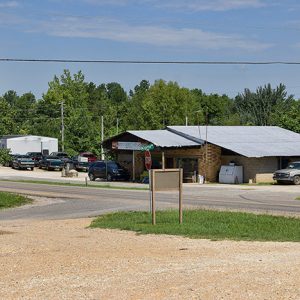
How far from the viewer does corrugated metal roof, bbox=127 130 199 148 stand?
53.1 m

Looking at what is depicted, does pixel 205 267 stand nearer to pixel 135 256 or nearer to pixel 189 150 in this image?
pixel 135 256

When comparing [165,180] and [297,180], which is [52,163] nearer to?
[297,180]

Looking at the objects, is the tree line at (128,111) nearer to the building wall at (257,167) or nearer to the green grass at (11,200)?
the building wall at (257,167)

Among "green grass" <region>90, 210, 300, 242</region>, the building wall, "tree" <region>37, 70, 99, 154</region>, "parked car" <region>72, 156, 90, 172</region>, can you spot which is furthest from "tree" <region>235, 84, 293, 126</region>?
"green grass" <region>90, 210, 300, 242</region>

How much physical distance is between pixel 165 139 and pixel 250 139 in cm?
717

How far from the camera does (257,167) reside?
50.9 metres

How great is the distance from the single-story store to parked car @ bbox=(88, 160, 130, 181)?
1.22m

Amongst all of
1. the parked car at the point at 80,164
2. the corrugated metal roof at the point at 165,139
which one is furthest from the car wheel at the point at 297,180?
the parked car at the point at 80,164

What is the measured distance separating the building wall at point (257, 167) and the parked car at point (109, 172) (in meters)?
9.75

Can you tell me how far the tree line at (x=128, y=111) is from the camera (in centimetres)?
9000

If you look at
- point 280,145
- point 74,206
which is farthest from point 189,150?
point 74,206

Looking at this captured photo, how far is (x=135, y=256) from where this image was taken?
1290cm

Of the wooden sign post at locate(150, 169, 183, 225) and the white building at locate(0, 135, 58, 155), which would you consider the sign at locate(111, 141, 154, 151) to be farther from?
the wooden sign post at locate(150, 169, 183, 225)

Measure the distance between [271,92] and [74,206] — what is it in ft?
279
